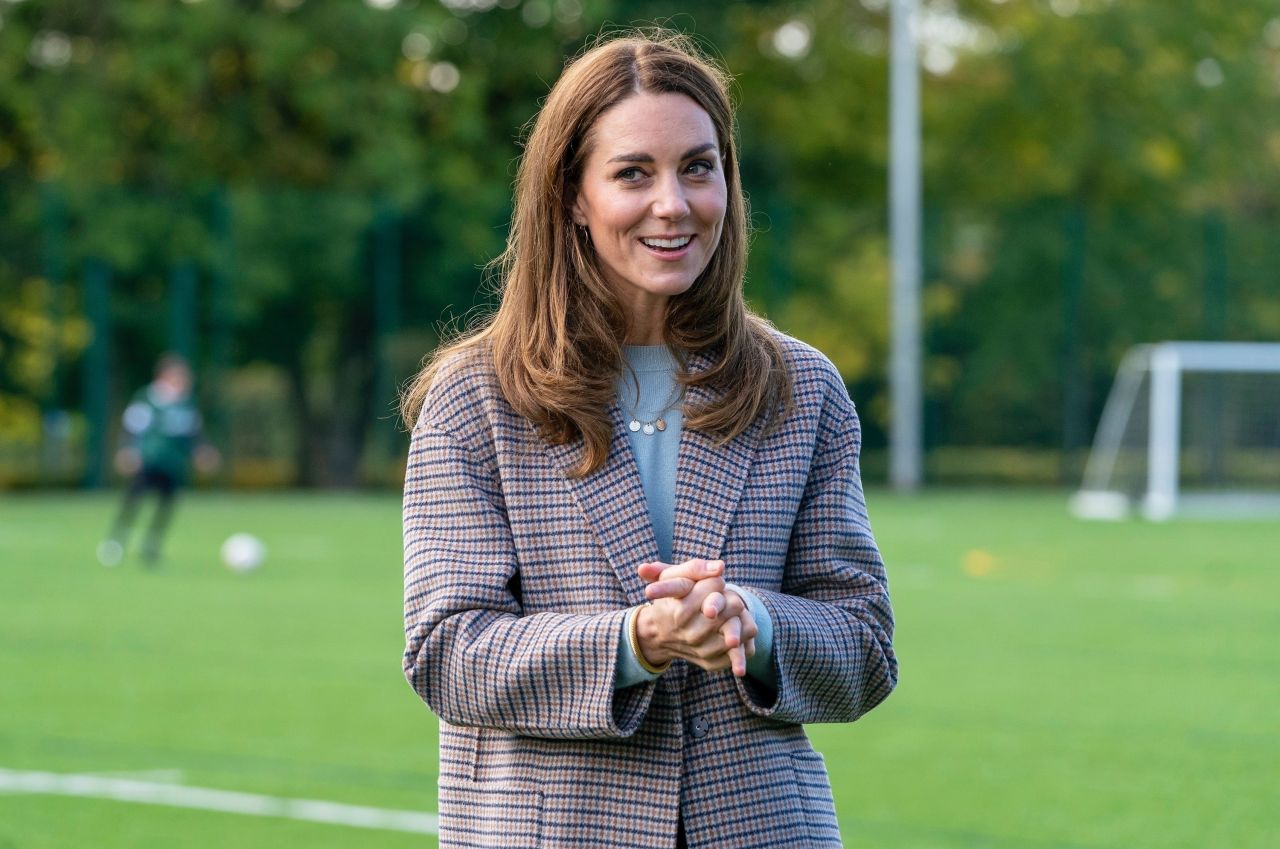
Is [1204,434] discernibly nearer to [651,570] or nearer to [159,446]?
[159,446]

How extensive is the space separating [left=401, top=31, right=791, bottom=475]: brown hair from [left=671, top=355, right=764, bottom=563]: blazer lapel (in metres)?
0.02

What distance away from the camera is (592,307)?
2.75 m

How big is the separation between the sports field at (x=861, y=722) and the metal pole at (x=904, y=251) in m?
10.6

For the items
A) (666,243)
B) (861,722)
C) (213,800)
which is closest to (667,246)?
(666,243)

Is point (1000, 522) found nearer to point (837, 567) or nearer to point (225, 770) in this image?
point (225, 770)

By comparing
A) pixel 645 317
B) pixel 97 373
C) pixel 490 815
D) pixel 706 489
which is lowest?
pixel 490 815

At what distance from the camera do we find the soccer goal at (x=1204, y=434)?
2691 cm

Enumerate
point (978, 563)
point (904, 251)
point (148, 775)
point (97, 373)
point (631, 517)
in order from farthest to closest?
1. point (904, 251)
2. point (97, 373)
3. point (978, 563)
4. point (148, 775)
5. point (631, 517)

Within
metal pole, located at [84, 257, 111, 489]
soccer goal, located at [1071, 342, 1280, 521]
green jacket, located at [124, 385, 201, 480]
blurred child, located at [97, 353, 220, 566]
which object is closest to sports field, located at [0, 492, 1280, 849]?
blurred child, located at [97, 353, 220, 566]

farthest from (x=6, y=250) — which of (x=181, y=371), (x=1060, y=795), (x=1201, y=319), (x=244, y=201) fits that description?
(x=1060, y=795)

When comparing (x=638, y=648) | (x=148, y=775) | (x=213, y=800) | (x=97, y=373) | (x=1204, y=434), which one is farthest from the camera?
(x=97, y=373)

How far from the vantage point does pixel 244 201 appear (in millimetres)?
29141

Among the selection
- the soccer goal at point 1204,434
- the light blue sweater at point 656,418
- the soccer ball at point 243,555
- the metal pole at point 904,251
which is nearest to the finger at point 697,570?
the light blue sweater at point 656,418

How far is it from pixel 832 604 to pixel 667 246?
51 centimetres
